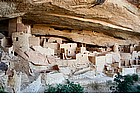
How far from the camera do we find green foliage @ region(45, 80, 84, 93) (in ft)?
7.35

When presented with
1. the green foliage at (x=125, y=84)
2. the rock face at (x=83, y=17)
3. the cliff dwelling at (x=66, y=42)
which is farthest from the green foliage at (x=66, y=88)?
the rock face at (x=83, y=17)

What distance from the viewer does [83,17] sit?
2.41 metres

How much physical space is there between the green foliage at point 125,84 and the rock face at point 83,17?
0.29 metres

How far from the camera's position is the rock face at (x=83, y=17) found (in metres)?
A: 2.29

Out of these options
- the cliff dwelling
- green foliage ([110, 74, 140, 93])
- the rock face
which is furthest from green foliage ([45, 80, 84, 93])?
the rock face

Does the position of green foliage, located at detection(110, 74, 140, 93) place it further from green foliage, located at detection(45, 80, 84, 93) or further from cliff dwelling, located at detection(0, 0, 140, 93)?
green foliage, located at detection(45, 80, 84, 93)

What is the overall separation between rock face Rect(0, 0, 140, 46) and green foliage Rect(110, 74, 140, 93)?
0.94ft

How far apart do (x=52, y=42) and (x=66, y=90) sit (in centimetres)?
35

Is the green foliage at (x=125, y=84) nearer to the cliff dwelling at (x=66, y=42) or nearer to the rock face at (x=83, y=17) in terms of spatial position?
the cliff dwelling at (x=66, y=42)

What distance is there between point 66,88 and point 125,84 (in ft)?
1.24
